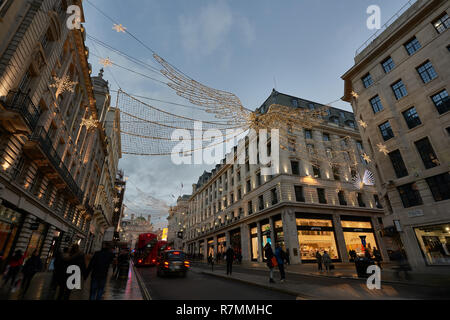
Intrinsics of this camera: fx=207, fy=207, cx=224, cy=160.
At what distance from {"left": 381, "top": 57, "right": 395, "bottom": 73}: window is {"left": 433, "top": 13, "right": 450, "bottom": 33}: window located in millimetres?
3339

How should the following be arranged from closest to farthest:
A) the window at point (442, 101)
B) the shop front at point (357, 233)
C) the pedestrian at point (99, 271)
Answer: the pedestrian at point (99, 271) < the window at point (442, 101) < the shop front at point (357, 233)

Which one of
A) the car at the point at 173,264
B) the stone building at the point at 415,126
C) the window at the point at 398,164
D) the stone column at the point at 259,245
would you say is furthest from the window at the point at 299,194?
the car at the point at 173,264

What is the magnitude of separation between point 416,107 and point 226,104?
1706 centimetres

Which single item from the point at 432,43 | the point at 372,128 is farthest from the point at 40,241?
the point at 432,43

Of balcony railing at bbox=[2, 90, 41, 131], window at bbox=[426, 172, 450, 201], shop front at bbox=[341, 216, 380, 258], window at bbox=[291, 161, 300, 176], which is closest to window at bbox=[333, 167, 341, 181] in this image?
shop front at bbox=[341, 216, 380, 258]

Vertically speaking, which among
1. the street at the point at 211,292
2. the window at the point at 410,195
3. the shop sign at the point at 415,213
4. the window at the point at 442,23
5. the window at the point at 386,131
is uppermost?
the window at the point at 442,23

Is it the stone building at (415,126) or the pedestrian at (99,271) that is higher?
the stone building at (415,126)

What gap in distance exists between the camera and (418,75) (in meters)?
16.7

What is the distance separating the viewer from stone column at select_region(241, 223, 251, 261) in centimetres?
3115

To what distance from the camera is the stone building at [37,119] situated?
10047 mm

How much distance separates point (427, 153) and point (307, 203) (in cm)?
1261

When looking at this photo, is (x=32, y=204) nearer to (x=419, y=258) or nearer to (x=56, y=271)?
(x=56, y=271)

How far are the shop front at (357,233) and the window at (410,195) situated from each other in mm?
11361

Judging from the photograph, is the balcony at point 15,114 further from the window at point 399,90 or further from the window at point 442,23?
the window at point 442,23
